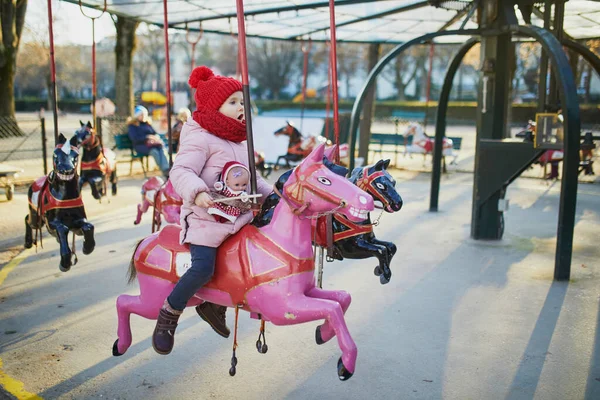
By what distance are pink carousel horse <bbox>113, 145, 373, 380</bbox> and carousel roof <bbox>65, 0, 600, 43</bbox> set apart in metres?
5.86

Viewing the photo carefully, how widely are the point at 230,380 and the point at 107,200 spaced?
7372 mm

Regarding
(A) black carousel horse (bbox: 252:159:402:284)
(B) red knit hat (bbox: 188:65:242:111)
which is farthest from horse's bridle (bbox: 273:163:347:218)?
(A) black carousel horse (bbox: 252:159:402:284)

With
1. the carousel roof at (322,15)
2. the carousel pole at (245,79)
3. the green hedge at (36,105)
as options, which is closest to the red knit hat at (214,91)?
the carousel pole at (245,79)

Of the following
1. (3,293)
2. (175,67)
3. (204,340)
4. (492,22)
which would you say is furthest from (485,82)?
(175,67)

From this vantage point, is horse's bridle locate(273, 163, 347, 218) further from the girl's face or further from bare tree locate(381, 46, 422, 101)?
bare tree locate(381, 46, 422, 101)

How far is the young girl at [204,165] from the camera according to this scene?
333 centimetres

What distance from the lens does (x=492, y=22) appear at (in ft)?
25.5

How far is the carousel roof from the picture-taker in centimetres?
958

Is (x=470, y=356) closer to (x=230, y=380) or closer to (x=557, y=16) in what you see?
(x=230, y=380)

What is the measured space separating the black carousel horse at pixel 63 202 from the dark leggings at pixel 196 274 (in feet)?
8.47

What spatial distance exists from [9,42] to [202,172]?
17.1m

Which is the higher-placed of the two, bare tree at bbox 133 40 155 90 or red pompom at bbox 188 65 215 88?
bare tree at bbox 133 40 155 90

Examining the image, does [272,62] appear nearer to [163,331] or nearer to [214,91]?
[214,91]

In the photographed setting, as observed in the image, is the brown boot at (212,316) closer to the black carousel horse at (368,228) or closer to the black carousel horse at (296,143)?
the black carousel horse at (368,228)
